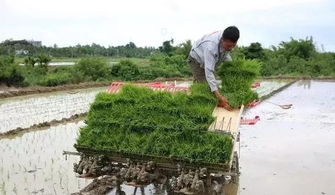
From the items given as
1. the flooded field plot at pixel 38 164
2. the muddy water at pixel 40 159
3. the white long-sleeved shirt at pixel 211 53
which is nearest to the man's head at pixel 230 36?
the white long-sleeved shirt at pixel 211 53

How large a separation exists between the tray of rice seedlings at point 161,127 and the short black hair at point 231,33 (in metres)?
0.67

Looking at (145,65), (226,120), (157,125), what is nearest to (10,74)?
(145,65)

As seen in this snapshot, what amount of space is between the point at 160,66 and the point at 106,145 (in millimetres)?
24844

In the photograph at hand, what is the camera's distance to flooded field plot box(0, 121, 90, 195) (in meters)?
6.79

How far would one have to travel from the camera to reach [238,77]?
18.7ft

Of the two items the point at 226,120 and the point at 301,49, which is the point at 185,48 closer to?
the point at 301,49

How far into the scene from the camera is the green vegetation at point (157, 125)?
4902 millimetres

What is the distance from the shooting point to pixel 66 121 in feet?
42.7

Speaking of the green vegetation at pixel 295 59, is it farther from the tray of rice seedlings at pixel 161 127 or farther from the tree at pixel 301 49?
the tray of rice seedlings at pixel 161 127

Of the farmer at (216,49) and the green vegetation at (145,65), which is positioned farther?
the green vegetation at (145,65)

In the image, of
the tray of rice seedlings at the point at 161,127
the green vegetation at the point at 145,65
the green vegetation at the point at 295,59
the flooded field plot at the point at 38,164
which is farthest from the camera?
the green vegetation at the point at 295,59

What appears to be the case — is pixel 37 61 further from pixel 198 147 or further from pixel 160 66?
pixel 198 147

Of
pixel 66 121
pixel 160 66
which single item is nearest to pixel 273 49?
pixel 160 66

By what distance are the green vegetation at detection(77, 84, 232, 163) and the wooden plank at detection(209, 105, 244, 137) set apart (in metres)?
0.14
